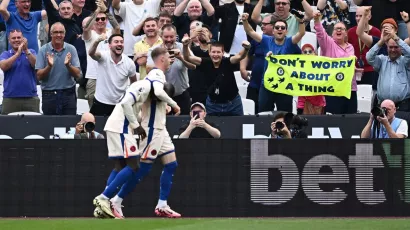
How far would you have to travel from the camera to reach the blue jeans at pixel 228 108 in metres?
16.8

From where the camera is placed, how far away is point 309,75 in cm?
1728

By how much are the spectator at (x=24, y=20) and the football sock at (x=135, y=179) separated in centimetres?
549

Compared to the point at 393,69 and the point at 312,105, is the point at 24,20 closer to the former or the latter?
the point at 312,105

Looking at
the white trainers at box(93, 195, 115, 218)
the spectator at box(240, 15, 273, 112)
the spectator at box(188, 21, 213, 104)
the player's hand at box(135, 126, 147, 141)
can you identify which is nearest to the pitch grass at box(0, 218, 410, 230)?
the white trainers at box(93, 195, 115, 218)

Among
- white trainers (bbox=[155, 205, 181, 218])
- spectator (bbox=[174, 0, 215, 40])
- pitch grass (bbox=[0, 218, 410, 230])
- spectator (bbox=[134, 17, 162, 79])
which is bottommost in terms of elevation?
pitch grass (bbox=[0, 218, 410, 230])

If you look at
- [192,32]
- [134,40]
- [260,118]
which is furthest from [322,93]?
[134,40]

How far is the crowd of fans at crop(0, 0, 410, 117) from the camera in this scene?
16.9 metres

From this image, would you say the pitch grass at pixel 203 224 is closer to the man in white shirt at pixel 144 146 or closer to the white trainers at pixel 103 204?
the white trainers at pixel 103 204

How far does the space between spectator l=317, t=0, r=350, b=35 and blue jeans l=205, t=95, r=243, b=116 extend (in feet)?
11.8

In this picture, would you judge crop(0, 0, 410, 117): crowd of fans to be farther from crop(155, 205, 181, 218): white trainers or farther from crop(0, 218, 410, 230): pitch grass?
crop(0, 218, 410, 230): pitch grass

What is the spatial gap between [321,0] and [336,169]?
17.9 feet

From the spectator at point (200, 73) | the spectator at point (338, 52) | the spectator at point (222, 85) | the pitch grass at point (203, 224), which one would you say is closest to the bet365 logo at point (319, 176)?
the pitch grass at point (203, 224)

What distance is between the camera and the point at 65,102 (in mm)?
17203

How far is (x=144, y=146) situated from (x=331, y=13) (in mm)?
6975
